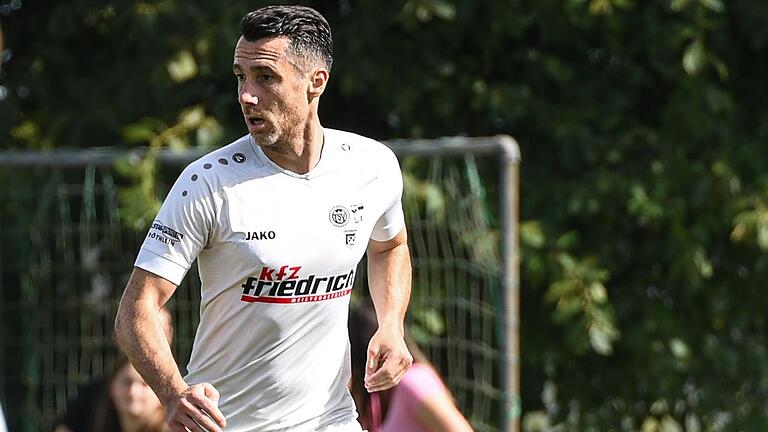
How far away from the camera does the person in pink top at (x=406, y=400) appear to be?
5.34m

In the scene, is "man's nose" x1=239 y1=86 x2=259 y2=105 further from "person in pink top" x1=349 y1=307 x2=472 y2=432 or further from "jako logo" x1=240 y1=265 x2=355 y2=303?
"person in pink top" x1=349 y1=307 x2=472 y2=432

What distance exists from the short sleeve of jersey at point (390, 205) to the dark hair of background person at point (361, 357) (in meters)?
0.75

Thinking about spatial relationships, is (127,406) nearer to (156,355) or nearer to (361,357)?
(361,357)

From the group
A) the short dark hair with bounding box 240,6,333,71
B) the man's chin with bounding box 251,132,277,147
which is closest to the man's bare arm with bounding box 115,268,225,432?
the man's chin with bounding box 251,132,277,147

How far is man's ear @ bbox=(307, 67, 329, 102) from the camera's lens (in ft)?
13.9

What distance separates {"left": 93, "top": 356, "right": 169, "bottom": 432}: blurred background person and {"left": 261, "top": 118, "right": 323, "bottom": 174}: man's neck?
2517mm

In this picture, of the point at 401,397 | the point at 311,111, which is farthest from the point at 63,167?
the point at 311,111

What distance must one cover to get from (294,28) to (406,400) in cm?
173

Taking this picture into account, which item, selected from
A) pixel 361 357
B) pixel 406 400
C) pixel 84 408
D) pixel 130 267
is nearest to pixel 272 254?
pixel 361 357

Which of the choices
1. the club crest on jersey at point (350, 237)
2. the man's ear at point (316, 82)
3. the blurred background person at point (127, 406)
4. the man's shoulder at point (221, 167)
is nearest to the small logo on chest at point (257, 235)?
the man's shoulder at point (221, 167)

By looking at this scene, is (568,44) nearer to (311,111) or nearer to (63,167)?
(63,167)

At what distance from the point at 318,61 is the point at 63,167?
4061mm

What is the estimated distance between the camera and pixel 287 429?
14.0 feet

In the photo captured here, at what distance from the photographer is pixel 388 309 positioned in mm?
4512
